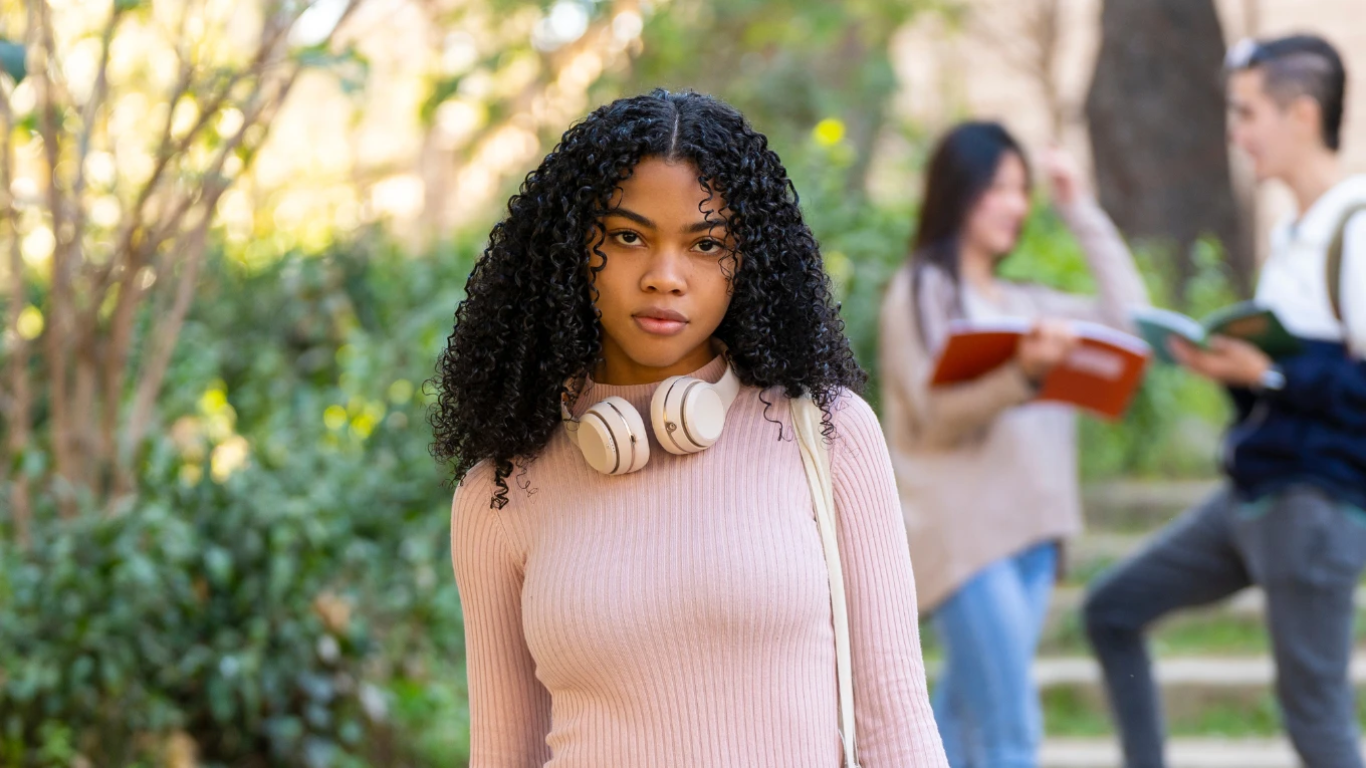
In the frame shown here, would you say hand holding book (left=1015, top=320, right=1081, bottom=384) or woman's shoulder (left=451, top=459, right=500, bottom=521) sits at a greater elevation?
hand holding book (left=1015, top=320, right=1081, bottom=384)

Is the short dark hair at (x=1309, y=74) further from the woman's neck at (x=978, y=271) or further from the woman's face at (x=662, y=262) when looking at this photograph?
the woman's face at (x=662, y=262)

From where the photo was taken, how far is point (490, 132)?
7805 millimetres

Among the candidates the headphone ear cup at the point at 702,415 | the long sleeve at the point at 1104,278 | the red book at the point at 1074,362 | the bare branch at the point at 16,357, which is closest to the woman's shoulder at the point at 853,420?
the headphone ear cup at the point at 702,415

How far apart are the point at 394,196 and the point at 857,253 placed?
7.32m

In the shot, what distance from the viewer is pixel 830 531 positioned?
1.82 meters

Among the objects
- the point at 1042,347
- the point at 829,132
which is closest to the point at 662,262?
the point at 1042,347

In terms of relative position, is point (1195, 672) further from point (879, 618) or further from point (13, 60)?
point (13, 60)

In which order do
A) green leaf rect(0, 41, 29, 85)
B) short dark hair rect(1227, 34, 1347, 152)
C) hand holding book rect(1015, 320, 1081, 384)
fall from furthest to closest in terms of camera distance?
hand holding book rect(1015, 320, 1081, 384) → short dark hair rect(1227, 34, 1347, 152) → green leaf rect(0, 41, 29, 85)

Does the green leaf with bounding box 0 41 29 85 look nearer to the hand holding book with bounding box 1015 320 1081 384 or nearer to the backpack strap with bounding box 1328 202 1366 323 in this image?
the hand holding book with bounding box 1015 320 1081 384

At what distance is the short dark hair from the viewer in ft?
11.9

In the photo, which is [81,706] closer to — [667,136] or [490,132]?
[667,136]

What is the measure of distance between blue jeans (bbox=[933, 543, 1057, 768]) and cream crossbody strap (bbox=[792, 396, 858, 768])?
204 centimetres

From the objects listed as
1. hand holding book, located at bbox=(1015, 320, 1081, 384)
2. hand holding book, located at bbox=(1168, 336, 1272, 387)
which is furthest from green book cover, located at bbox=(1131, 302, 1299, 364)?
hand holding book, located at bbox=(1015, 320, 1081, 384)

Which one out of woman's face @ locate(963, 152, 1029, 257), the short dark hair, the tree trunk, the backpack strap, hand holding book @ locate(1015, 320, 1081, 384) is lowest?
hand holding book @ locate(1015, 320, 1081, 384)
